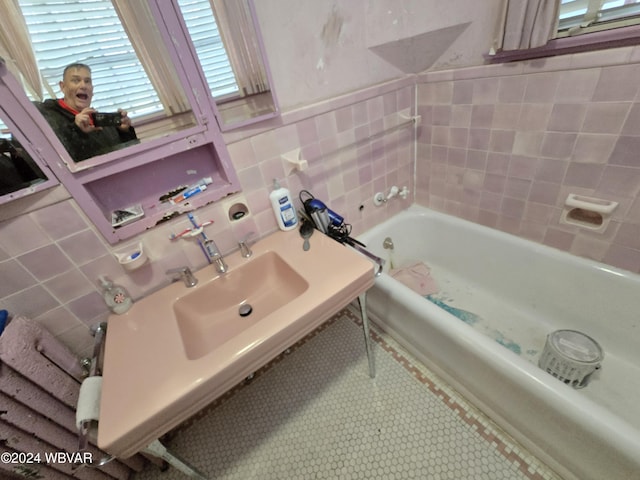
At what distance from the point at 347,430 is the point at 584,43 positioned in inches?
64.0

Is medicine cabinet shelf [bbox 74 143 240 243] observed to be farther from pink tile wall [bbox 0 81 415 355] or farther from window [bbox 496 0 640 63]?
window [bbox 496 0 640 63]

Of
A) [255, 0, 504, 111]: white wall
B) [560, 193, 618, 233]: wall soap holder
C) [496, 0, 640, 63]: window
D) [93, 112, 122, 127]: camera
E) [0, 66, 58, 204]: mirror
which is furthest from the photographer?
[560, 193, 618, 233]: wall soap holder

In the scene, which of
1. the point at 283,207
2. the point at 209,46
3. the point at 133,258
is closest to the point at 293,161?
the point at 283,207

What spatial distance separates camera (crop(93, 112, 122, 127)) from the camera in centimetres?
70

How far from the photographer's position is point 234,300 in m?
1.02

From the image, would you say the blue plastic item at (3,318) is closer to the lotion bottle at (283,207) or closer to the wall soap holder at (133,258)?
the wall soap holder at (133,258)

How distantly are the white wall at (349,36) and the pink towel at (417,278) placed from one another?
1.05 m

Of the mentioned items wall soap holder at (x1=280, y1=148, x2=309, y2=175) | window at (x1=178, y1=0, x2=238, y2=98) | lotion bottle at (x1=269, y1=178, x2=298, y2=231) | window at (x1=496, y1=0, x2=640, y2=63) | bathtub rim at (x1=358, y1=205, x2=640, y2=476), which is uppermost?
window at (x1=178, y1=0, x2=238, y2=98)

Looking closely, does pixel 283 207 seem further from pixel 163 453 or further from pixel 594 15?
pixel 594 15

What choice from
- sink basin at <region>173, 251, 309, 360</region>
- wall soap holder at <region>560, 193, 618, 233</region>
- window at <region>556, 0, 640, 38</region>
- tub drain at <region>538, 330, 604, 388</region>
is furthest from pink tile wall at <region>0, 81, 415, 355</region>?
tub drain at <region>538, 330, 604, 388</region>

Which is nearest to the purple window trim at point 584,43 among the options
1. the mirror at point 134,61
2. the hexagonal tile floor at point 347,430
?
the mirror at point 134,61

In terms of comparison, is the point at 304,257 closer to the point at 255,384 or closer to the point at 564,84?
the point at 255,384

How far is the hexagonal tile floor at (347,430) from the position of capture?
94cm

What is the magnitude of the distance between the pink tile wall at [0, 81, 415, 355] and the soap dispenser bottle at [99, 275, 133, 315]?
0.8 inches
